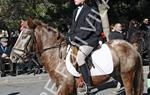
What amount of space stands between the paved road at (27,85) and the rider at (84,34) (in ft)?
14.2

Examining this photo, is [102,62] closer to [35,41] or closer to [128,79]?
[128,79]

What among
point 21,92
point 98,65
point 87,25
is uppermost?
point 87,25

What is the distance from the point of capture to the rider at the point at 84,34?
29.9 ft

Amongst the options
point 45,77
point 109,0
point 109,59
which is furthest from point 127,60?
point 109,0

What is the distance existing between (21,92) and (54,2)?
544 centimetres

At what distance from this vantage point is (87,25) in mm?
9094

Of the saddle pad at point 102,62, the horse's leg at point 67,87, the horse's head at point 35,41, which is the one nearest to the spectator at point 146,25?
the saddle pad at point 102,62

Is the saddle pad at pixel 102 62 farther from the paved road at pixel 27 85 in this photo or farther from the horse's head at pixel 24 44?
the paved road at pixel 27 85

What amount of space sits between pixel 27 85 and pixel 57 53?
740 centimetres

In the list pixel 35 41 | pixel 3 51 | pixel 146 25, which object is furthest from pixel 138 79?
pixel 3 51

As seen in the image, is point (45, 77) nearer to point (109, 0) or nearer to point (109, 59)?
point (109, 0)

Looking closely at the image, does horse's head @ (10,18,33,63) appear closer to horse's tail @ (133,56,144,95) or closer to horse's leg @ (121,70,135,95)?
horse's leg @ (121,70,135,95)

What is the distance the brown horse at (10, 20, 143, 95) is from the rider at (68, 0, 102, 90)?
0.29 m

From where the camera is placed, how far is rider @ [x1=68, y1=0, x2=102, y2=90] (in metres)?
9.12
